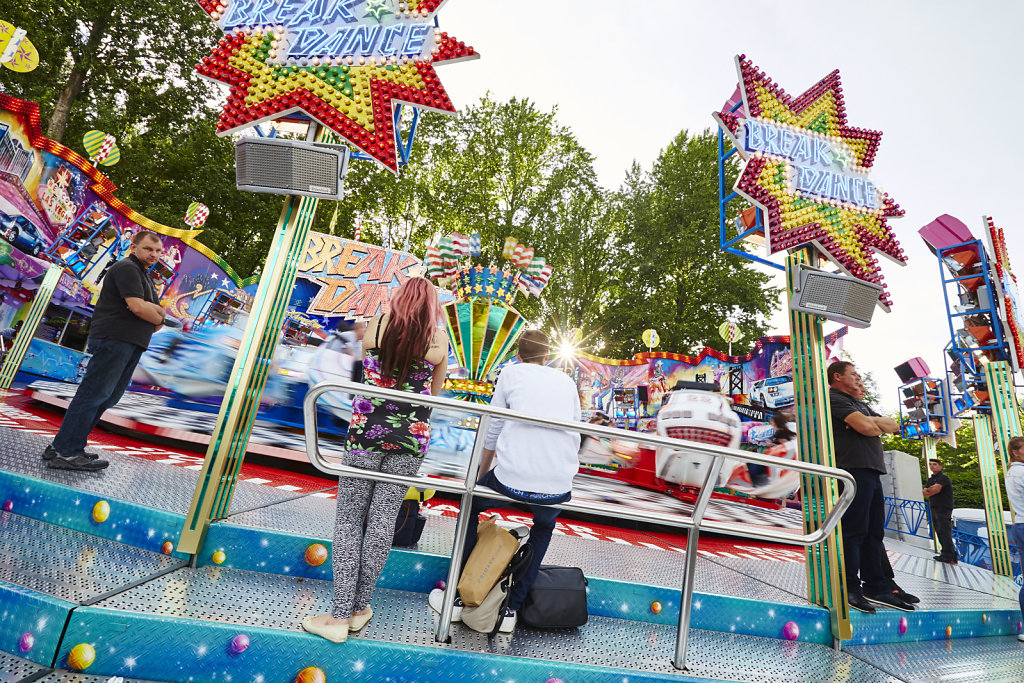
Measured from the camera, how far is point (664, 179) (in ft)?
74.8

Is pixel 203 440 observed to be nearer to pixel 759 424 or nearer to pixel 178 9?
pixel 759 424

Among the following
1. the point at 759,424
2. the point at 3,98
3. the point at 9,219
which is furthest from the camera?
the point at 759,424

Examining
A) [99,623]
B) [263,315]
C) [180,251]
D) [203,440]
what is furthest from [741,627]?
[180,251]

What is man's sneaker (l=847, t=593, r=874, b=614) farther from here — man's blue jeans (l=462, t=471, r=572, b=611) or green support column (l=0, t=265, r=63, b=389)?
green support column (l=0, t=265, r=63, b=389)

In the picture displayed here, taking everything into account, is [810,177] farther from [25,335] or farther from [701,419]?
[25,335]

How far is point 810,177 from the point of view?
11.8 feet

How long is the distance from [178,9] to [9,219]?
42.5ft

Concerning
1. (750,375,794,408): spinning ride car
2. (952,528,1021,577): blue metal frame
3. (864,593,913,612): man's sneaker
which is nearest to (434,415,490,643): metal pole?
(864,593,913,612): man's sneaker

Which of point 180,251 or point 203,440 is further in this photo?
point 180,251

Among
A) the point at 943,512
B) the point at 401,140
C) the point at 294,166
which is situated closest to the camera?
the point at 294,166

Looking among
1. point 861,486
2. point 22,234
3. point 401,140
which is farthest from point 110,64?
point 861,486

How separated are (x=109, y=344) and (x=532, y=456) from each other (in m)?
2.89

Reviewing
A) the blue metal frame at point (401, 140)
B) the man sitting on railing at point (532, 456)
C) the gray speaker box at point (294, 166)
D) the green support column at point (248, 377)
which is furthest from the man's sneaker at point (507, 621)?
the blue metal frame at point (401, 140)

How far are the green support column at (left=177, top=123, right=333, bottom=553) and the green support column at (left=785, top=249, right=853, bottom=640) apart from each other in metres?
3.40
